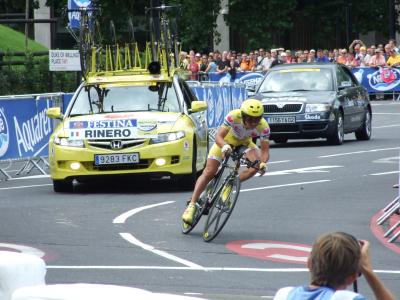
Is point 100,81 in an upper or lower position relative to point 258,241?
upper

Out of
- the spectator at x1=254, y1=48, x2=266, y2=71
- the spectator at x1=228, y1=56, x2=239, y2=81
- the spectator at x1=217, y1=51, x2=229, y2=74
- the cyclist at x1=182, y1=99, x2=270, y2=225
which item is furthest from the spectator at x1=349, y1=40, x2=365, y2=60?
the cyclist at x1=182, y1=99, x2=270, y2=225

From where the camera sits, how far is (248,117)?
12891mm

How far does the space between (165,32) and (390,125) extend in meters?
14.1

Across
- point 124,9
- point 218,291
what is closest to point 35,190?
point 218,291

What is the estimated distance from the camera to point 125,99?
61.1ft

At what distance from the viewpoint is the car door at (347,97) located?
27.5 meters

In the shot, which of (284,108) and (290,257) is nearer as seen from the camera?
(290,257)

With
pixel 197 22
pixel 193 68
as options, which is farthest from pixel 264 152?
pixel 197 22

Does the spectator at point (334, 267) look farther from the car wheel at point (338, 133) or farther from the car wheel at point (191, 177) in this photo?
the car wheel at point (338, 133)

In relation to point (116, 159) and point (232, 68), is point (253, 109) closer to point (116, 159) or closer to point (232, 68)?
point (116, 159)

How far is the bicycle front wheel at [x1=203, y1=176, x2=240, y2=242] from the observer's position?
12.9 meters

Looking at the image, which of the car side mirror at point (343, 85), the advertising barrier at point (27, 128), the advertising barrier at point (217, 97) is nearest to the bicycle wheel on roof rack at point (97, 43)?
the advertising barrier at point (27, 128)

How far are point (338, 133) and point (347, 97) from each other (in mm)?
1011

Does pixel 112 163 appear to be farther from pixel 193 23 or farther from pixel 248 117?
pixel 193 23
